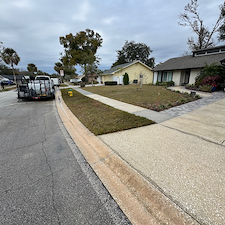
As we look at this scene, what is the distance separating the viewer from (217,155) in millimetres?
2684

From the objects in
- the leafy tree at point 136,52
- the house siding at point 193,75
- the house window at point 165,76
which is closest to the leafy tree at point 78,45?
the leafy tree at point 136,52

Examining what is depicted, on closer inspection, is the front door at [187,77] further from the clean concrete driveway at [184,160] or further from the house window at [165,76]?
the clean concrete driveway at [184,160]

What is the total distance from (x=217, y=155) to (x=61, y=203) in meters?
3.17

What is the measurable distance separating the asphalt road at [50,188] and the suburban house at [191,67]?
18764mm

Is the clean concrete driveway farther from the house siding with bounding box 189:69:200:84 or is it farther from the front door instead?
the front door

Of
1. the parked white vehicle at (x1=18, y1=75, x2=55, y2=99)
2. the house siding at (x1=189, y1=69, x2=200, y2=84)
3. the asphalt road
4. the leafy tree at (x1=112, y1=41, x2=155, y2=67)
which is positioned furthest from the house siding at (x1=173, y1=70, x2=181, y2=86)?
the leafy tree at (x1=112, y1=41, x2=155, y2=67)

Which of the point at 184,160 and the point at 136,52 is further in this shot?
the point at 136,52

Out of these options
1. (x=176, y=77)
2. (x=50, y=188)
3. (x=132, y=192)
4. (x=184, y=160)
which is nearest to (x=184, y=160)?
(x=184, y=160)

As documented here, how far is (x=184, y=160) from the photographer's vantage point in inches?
101

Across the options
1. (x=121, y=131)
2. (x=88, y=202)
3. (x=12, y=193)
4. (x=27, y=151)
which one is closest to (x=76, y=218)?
(x=88, y=202)

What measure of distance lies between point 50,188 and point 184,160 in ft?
8.47

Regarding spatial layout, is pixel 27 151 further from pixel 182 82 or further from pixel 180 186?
pixel 182 82

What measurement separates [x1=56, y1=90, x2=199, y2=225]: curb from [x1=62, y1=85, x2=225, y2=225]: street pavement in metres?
0.10

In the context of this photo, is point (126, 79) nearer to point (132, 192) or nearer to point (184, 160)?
point (184, 160)
